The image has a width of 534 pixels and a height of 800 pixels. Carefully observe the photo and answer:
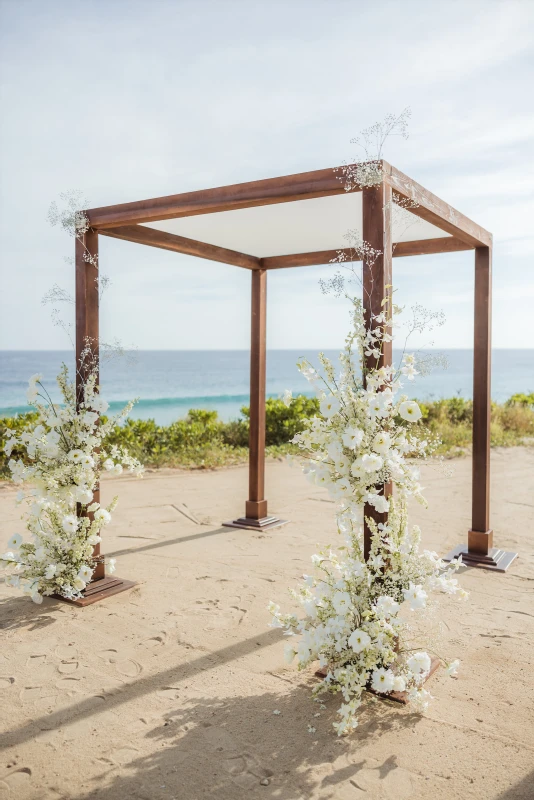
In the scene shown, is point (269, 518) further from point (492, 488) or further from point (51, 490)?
point (492, 488)

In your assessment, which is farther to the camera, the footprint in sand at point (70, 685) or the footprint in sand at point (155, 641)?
the footprint in sand at point (155, 641)

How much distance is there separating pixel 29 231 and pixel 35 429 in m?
33.8

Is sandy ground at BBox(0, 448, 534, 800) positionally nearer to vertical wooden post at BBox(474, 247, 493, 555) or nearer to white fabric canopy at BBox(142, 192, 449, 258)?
vertical wooden post at BBox(474, 247, 493, 555)

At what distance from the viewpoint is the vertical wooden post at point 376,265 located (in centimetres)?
283

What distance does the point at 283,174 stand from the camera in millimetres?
3191

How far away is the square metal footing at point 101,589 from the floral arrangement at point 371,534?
159 centimetres

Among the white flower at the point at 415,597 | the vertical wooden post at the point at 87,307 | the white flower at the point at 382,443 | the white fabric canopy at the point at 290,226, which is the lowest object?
the white flower at the point at 415,597

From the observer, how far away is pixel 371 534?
114 inches

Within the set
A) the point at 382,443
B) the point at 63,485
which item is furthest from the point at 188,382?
the point at 382,443

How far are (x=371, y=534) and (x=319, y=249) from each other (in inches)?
126

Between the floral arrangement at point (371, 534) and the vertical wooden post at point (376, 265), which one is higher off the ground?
the vertical wooden post at point (376, 265)

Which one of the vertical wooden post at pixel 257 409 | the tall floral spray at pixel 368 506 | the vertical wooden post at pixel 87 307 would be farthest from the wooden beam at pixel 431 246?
the vertical wooden post at pixel 87 307

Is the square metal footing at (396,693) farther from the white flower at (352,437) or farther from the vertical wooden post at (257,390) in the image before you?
the vertical wooden post at (257,390)

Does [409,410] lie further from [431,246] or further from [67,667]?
[431,246]
